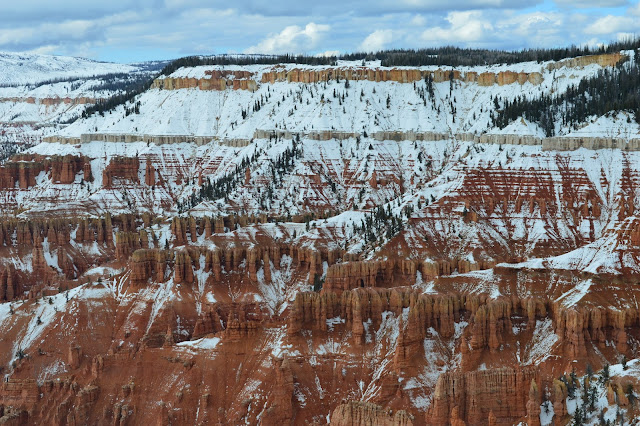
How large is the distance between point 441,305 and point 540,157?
7434 cm

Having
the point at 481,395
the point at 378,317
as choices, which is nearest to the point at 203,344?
the point at 378,317

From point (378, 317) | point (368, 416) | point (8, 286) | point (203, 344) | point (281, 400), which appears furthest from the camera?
point (8, 286)

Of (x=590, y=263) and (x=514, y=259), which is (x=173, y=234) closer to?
(x=514, y=259)

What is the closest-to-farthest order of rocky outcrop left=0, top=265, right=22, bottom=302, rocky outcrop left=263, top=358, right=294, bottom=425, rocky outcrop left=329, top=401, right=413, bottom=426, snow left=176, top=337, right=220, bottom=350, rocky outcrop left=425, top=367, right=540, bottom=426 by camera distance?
rocky outcrop left=329, top=401, right=413, bottom=426, rocky outcrop left=425, top=367, right=540, bottom=426, rocky outcrop left=263, top=358, right=294, bottom=425, snow left=176, top=337, right=220, bottom=350, rocky outcrop left=0, top=265, right=22, bottom=302

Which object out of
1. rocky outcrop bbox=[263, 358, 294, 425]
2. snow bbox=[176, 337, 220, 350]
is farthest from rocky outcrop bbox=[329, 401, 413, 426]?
snow bbox=[176, 337, 220, 350]

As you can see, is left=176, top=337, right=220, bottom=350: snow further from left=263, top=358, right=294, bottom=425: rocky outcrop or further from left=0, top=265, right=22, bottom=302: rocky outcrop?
left=0, top=265, right=22, bottom=302: rocky outcrop

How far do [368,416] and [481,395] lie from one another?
35.3 ft

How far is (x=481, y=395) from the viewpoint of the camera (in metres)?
94.2

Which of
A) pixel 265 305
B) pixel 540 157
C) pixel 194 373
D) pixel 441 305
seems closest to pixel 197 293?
pixel 265 305

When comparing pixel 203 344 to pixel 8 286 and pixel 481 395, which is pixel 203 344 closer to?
pixel 481 395

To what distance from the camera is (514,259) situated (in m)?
147

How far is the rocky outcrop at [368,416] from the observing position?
3614 inches

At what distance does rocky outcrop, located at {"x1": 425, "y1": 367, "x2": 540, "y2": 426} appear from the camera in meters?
93.4

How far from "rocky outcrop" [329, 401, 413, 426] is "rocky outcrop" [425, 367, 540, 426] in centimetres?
357
